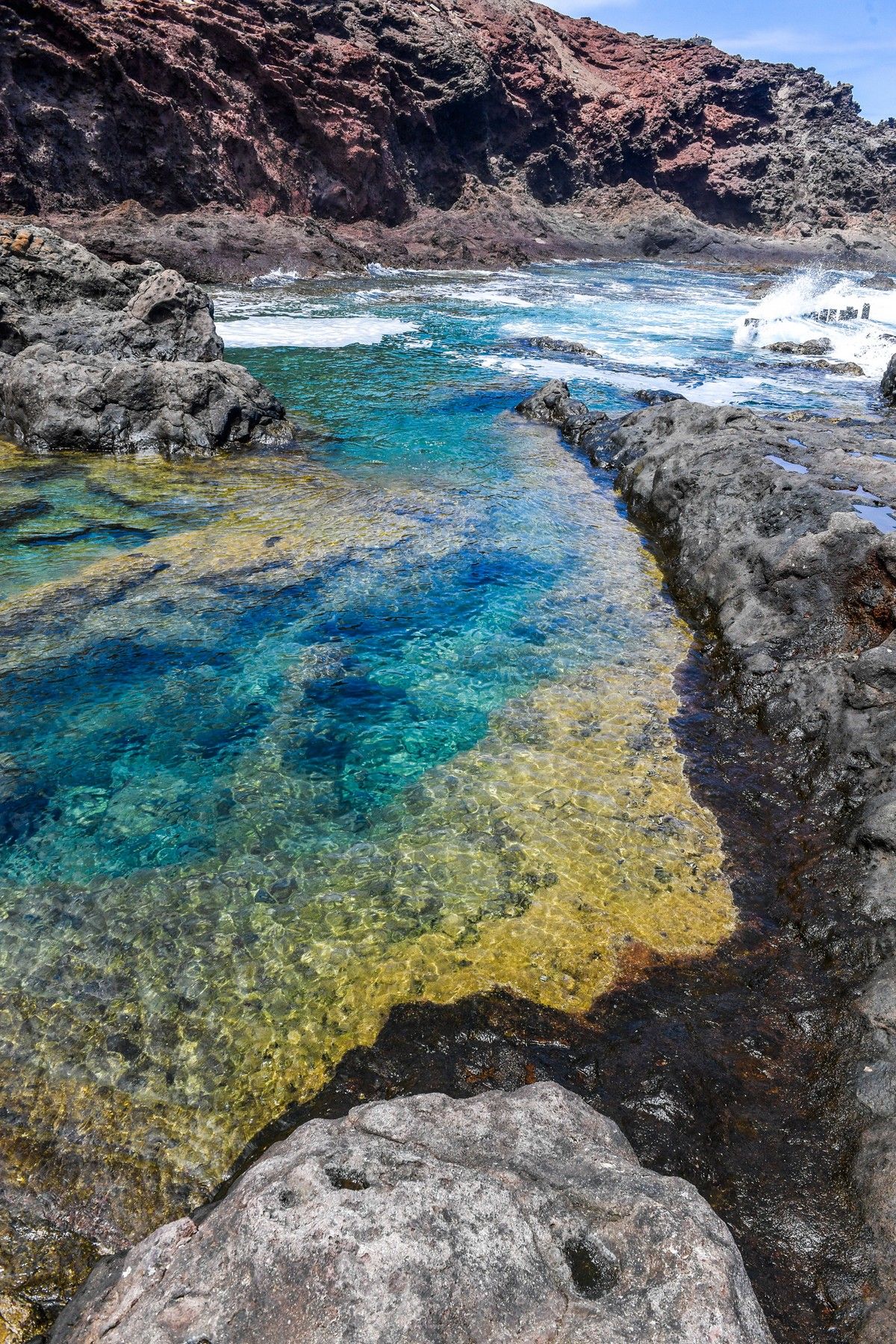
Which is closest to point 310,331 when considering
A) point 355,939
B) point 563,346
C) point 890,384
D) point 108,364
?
point 563,346

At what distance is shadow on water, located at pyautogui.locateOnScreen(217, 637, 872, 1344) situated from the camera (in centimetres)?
353

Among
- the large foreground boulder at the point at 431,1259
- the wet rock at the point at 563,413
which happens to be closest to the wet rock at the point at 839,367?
the wet rock at the point at 563,413

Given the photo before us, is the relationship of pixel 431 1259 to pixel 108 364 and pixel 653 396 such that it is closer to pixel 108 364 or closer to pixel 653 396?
pixel 108 364

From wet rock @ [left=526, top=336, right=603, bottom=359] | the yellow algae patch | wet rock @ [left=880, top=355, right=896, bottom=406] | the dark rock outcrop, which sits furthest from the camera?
wet rock @ [left=526, top=336, right=603, bottom=359]

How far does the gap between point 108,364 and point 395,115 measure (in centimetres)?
4861

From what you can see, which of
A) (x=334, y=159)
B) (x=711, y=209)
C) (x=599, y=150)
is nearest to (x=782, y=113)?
(x=711, y=209)

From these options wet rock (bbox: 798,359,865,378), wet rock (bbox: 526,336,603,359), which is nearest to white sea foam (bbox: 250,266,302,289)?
wet rock (bbox: 526,336,603,359)

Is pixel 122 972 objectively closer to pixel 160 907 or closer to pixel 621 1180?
pixel 160 907

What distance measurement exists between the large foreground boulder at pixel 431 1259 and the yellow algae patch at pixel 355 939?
1.06m

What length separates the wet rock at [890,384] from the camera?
18.3m

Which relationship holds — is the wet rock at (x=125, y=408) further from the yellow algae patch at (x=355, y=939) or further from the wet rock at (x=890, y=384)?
the wet rock at (x=890, y=384)

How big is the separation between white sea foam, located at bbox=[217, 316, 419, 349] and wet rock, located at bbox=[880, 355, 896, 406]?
1428 cm

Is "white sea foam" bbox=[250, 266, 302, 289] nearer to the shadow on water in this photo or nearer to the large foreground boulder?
the shadow on water

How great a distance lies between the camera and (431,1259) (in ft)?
8.69
